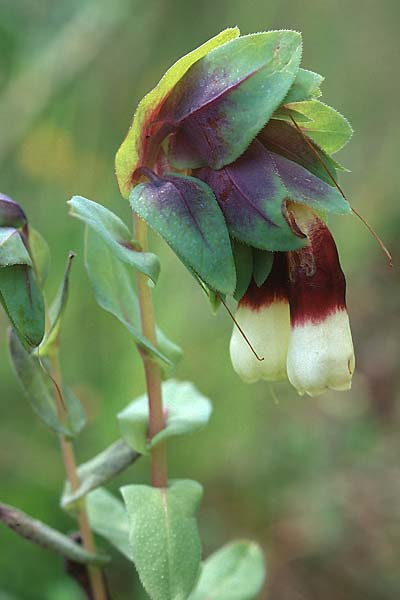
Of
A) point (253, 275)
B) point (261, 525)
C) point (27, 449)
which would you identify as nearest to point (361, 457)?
point (261, 525)

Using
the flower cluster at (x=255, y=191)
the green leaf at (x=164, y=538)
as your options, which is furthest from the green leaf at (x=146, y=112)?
the green leaf at (x=164, y=538)

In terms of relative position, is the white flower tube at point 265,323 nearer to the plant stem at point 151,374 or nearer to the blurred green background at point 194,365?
the plant stem at point 151,374

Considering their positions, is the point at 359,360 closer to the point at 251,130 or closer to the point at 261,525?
the point at 261,525

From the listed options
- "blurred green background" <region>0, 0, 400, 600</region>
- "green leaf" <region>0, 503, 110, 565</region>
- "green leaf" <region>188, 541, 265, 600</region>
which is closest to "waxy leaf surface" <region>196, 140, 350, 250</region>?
"green leaf" <region>0, 503, 110, 565</region>

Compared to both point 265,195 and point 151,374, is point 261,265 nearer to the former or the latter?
point 265,195

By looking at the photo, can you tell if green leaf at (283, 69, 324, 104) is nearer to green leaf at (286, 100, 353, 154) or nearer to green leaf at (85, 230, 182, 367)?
green leaf at (286, 100, 353, 154)

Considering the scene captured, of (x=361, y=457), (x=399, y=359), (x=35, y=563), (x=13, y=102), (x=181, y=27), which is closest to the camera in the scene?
(x=35, y=563)

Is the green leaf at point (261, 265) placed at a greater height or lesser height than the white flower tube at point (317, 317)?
greater
